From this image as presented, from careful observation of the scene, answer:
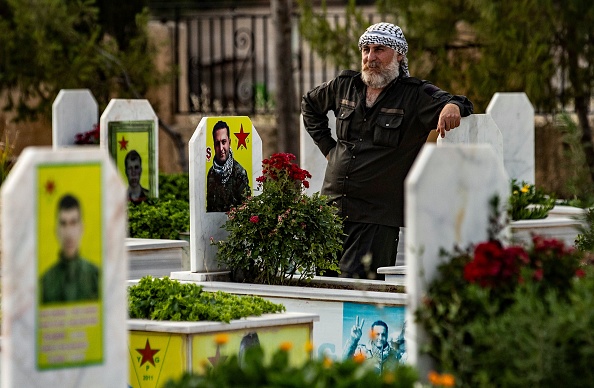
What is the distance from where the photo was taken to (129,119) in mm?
11000

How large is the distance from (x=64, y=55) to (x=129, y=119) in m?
4.26

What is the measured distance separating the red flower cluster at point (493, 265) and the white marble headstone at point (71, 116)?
738 centimetres

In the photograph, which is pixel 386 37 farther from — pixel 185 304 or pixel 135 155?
pixel 135 155

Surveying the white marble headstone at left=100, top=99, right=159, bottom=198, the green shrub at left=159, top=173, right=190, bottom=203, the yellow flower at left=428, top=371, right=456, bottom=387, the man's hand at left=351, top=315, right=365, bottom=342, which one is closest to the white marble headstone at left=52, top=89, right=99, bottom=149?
the green shrub at left=159, top=173, right=190, bottom=203

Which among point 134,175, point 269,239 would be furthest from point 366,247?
point 134,175

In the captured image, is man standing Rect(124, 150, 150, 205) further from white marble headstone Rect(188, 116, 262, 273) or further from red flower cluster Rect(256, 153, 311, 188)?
red flower cluster Rect(256, 153, 311, 188)

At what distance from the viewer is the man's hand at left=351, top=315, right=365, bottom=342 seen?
274 inches

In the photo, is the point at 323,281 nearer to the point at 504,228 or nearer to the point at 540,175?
the point at 504,228

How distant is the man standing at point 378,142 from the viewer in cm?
822

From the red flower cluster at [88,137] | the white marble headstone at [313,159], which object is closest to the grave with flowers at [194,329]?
the white marble headstone at [313,159]

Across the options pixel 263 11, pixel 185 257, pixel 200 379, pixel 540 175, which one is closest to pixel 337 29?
pixel 540 175

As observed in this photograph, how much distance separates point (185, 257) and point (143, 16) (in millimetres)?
6114

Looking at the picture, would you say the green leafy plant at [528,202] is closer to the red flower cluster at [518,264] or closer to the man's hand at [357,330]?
the man's hand at [357,330]

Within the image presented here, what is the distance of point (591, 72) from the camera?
13.9 metres
